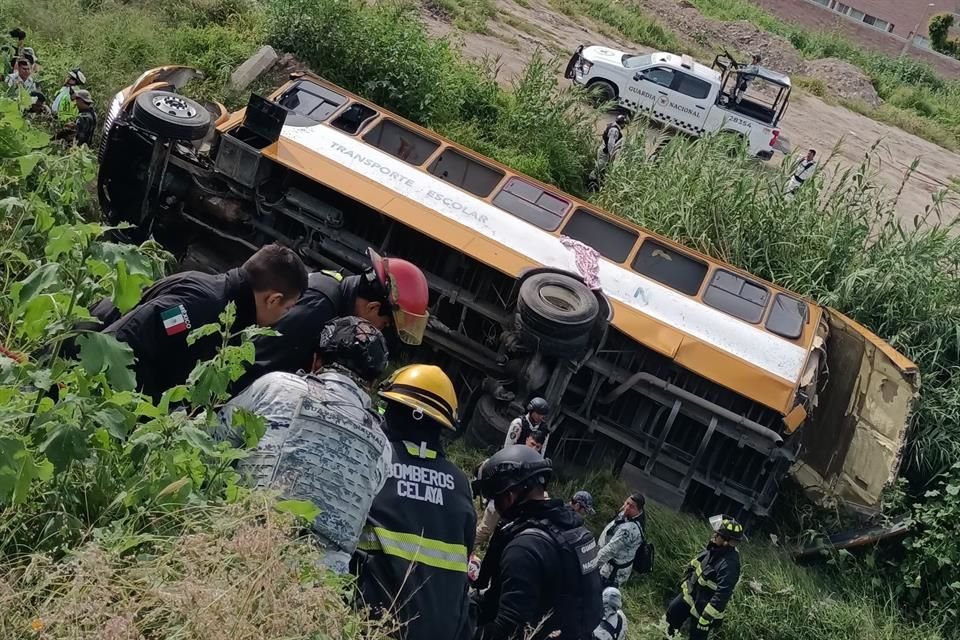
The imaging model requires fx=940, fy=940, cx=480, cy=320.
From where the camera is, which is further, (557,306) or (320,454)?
(557,306)

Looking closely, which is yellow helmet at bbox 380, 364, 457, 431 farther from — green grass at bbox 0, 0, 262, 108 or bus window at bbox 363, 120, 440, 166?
green grass at bbox 0, 0, 262, 108

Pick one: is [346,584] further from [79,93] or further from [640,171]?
[640,171]

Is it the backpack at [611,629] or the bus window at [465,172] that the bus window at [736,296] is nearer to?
the bus window at [465,172]

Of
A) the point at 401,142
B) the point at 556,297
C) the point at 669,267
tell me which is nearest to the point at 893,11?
the point at 669,267

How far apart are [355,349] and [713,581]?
12.6ft

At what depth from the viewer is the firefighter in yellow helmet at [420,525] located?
2.96m

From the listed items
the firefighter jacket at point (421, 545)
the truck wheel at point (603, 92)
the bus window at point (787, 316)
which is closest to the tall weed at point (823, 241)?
the bus window at point (787, 316)

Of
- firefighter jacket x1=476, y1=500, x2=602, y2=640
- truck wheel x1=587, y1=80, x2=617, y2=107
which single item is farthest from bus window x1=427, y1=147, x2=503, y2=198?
truck wheel x1=587, y1=80, x2=617, y2=107

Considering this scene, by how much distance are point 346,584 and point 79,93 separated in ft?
24.3

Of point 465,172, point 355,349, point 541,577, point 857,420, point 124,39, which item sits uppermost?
point 355,349

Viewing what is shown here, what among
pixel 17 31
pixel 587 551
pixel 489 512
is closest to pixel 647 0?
pixel 17 31

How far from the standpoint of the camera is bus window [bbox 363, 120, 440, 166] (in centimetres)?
811

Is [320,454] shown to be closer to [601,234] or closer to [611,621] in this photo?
[611,621]

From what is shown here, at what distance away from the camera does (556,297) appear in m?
7.05
